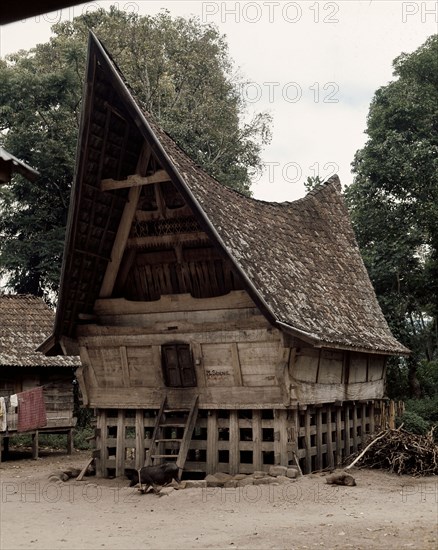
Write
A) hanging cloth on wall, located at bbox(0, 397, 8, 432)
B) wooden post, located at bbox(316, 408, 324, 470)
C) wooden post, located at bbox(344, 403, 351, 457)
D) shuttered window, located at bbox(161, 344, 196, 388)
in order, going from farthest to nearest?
wooden post, located at bbox(344, 403, 351, 457)
hanging cloth on wall, located at bbox(0, 397, 8, 432)
wooden post, located at bbox(316, 408, 324, 470)
shuttered window, located at bbox(161, 344, 196, 388)

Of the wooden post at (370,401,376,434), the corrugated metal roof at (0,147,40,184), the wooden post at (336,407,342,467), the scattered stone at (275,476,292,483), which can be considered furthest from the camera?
the wooden post at (370,401,376,434)

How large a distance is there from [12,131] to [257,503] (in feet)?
80.8

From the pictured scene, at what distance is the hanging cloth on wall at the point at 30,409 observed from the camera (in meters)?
18.6

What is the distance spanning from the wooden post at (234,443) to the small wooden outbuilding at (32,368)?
27.6 ft

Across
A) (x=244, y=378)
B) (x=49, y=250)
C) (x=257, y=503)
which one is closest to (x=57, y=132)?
(x=49, y=250)

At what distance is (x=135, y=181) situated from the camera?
601 inches

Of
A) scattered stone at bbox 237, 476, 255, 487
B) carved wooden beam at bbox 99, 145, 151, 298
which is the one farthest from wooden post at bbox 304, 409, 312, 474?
carved wooden beam at bbox 99, 145, 151, 298

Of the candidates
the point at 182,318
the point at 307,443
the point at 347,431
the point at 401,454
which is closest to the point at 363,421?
the point at 347,431

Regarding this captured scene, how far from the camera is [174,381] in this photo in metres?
15.8

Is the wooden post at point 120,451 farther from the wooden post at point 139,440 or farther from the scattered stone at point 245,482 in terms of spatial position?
the scattered stone at point 245,482

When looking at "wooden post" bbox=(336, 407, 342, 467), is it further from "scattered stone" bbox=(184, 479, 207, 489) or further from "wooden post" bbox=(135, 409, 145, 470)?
"wooden post" bbox=(135, 409, 145, 470)

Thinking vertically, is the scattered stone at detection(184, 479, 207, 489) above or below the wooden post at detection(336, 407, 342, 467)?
below

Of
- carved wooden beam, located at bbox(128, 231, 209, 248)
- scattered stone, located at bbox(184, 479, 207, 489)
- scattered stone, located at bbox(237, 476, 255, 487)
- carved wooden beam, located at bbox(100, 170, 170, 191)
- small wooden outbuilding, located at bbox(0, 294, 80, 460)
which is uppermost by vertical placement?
carved wooden beam, located at bbox(100, 170, 170, 191)

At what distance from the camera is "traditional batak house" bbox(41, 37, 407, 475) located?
14.6m
